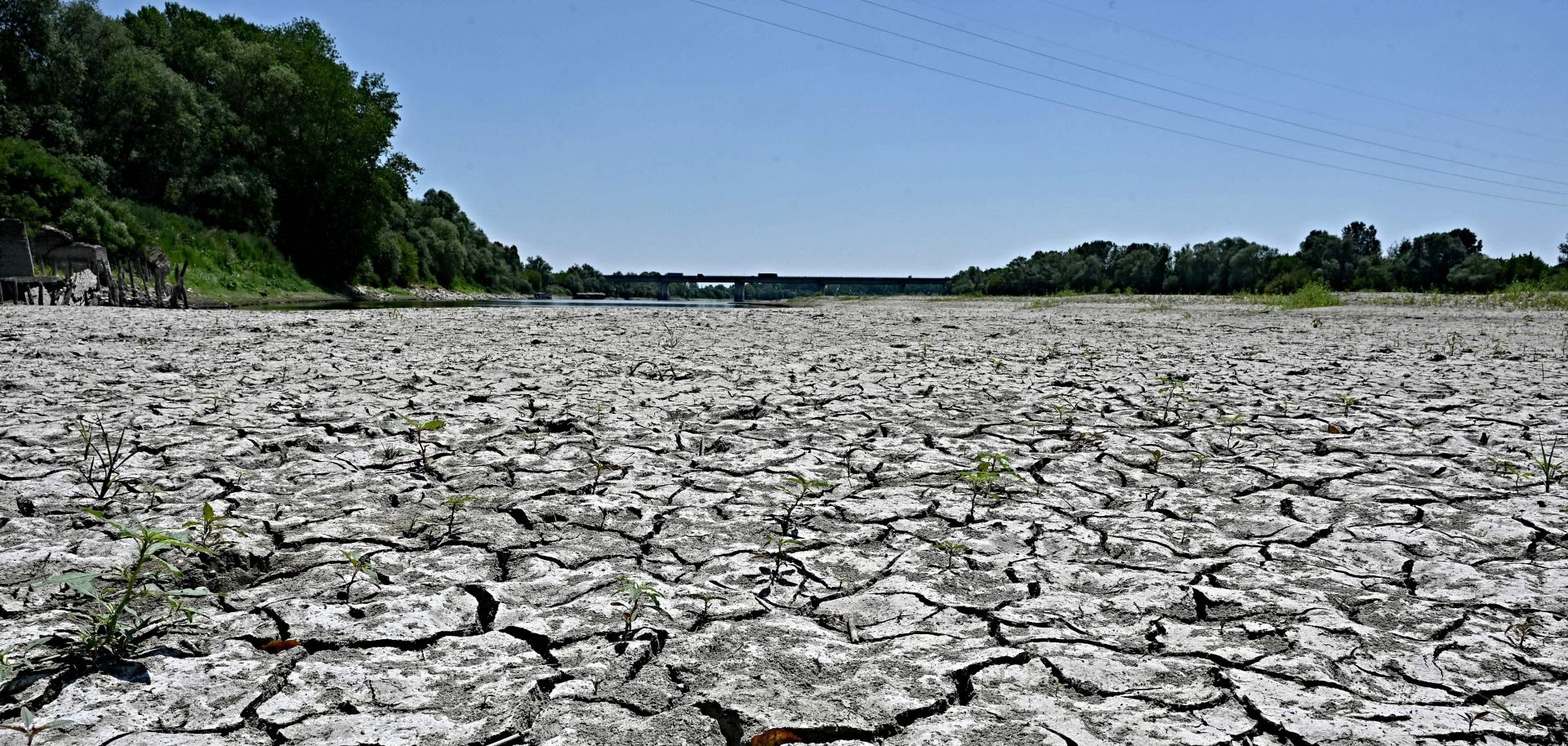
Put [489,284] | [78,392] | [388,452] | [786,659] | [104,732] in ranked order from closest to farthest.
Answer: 1. [104,732]
2. [786,659]
3. [388,452]
4. [78,392]
5. [489,284]

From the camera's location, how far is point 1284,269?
128 ft

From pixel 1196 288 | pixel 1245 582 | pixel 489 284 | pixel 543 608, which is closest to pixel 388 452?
pixel 543 608

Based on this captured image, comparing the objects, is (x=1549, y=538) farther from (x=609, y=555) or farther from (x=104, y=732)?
(x=104, y=732)

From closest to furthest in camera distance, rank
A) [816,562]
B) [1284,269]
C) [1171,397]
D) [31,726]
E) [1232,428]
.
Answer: [31,726]
[816,562]
[1232,428]
[1171,397]
[1284,269]

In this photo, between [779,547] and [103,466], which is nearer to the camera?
[779,547]

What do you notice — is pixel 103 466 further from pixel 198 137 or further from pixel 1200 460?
pixel 198 137

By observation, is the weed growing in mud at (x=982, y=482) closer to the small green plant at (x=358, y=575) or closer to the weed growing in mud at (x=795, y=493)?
the weed growing in mud at (x=795, y=493)

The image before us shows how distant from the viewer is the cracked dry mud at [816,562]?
5.72 ft

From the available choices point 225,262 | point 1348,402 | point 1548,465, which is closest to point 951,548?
point 1548,465

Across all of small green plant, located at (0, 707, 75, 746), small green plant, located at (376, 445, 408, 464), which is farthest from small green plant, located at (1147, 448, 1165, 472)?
small green plant, located at (0, 707, 75, 746)

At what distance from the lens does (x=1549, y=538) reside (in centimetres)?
287

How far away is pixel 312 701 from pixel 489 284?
7393 centimetres

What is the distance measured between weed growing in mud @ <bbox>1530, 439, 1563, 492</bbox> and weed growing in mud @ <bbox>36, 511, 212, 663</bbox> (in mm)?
4894

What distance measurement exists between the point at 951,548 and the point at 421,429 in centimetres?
267
